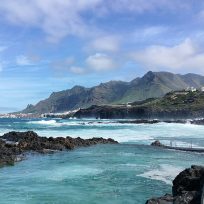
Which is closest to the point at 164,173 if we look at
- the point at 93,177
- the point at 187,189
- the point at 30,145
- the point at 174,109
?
the point at 93,177

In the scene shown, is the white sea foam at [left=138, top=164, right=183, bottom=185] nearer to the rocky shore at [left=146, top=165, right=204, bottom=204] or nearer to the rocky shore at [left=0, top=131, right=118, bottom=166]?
the rocky shore at [left=146, top=165, right=204, bottom=204]

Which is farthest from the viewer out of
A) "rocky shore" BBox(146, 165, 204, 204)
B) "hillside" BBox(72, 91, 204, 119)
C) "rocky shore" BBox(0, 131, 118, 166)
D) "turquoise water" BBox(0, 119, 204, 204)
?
"hillside" BBox(72, 91, 204, 119)

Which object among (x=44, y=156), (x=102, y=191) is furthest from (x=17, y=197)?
(x=44, y=156)

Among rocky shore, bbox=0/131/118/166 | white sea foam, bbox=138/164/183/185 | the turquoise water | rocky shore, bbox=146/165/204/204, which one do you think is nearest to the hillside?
rocky shore, bbox=0/131/118/166

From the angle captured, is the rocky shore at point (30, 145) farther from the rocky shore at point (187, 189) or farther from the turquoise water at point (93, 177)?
the rocky shore at point (187, 189)

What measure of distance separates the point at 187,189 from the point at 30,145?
30487 millimetres

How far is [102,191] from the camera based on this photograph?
23.6 meters

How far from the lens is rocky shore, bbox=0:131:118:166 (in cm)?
3741

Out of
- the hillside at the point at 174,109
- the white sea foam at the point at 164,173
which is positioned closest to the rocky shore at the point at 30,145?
the white sea foam at the point at 164,173

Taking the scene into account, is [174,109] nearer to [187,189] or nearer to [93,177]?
[93,177]

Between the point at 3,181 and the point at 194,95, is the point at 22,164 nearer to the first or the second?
the point at 3,181

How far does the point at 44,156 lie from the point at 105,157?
217 inches

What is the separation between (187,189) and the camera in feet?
55.3

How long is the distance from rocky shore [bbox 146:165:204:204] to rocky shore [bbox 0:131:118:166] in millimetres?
19368
